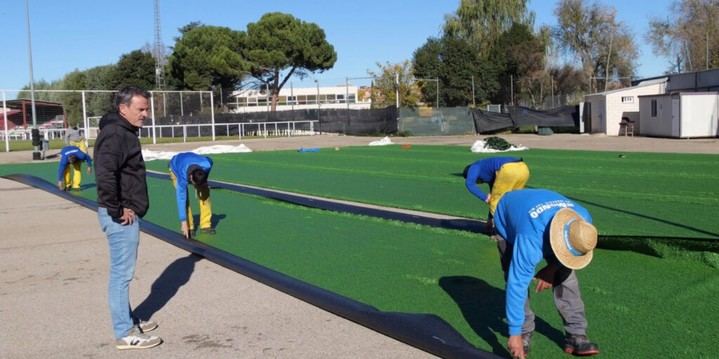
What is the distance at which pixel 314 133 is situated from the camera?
47.6 meters

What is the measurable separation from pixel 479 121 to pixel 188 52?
35.3m

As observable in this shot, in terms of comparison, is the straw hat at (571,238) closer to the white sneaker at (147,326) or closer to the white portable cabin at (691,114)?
the white sneaker at (147,326)

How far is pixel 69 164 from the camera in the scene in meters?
15.4

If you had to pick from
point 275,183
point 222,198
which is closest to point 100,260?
point 222,198

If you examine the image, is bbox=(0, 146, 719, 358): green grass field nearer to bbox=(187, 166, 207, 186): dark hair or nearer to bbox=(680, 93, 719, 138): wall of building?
bbox=(187, 166, 207, 186): dark hair

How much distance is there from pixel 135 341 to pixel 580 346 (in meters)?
3.13

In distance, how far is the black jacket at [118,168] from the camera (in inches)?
186

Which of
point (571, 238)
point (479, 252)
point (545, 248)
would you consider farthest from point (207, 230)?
point (571, 238)

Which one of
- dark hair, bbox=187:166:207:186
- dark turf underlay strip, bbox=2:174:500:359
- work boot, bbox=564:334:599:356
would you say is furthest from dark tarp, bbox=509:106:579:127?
work boot, bbox=564:334:599:356

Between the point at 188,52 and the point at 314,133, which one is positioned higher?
the point at 188,52

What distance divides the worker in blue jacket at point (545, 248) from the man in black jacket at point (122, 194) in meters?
2.61

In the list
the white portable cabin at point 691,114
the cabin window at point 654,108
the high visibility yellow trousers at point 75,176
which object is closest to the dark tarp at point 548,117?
the cabin window at point 654,108

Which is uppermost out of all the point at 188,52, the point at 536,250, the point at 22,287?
the point at 188,52

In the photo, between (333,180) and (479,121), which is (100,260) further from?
(479,121)
